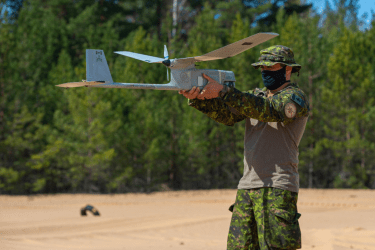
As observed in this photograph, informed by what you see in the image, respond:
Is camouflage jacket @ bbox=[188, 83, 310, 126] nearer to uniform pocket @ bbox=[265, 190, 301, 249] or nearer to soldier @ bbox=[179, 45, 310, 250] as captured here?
soldier @ bbox=[179, 45, 310, 250]

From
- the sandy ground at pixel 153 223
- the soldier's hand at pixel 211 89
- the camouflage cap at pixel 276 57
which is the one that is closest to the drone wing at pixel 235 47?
the soldier's hand at pixel 211 89

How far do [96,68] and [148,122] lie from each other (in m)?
14.3

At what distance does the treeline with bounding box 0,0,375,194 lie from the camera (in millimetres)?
16391

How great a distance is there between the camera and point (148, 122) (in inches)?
665

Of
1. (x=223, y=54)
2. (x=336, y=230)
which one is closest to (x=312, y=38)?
(x=336, y=230)

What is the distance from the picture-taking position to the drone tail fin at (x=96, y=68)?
2.59 meters

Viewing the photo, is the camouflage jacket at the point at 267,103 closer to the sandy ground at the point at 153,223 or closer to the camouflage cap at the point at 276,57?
the camouflage cap at the point at 276,57

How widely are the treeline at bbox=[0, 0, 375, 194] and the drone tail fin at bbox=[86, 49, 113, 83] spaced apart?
13.6 m

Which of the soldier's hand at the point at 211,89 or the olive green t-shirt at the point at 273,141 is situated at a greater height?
the soldier's hand at the point at 211,89

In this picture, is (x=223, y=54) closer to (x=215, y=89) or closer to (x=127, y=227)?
(x=215, y=89)

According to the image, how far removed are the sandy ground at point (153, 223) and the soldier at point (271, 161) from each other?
349cm

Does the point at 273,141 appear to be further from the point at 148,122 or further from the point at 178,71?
the point at 148,122

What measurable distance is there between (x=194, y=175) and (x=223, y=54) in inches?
658

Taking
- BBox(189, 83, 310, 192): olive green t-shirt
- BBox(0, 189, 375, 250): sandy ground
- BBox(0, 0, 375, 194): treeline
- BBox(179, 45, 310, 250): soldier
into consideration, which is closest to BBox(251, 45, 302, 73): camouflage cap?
BBox(179, 45, 310, 250): soldier
